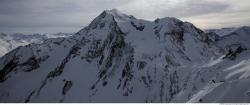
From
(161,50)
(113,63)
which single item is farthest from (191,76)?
(113,63)

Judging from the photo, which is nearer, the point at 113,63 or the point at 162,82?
the point at 162,82

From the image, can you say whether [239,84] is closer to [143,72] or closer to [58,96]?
[143,72]

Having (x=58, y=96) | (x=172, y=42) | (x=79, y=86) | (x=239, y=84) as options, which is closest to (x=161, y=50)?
(x=172, y=42)

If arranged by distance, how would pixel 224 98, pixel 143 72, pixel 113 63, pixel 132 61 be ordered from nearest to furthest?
1. pixel 224 98
2. pixel 143 72
3. pixel 132 61
4. pixel 113 63

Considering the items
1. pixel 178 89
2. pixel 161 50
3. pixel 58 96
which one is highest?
pixel 161 50

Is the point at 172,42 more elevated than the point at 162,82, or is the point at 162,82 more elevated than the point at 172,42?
the point at 172,42

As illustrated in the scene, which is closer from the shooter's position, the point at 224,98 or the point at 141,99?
the point at 224,98

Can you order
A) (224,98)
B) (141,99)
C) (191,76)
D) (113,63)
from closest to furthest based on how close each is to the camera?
(224,98), (191,76), (141,99), (113,63)

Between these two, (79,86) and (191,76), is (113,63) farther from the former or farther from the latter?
(191,76)

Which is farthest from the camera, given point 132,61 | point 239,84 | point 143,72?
point 132,61
